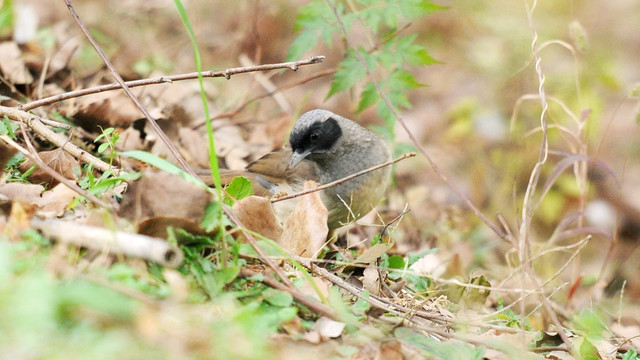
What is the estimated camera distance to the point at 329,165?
4.74 metres

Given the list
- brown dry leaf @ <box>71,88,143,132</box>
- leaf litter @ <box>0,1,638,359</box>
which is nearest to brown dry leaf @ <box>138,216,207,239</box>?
leaf litter @ <box>0,1,638,359</box>

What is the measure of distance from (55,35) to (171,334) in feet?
15.3

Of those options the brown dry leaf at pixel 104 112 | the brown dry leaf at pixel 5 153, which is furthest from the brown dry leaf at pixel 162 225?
the brown dry leaf at pixel 104 112

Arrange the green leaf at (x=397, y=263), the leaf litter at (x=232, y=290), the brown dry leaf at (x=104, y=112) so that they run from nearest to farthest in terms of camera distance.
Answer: the leaf litter at (x=232, y=290)
the green leaf at (x=397, y=263)
the brown dry leaf at (x=104, y=112)

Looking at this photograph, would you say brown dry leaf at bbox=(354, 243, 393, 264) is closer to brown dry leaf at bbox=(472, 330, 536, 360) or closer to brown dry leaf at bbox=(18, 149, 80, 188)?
brown dry leaf at bbox=(472, 330, 536, 360)

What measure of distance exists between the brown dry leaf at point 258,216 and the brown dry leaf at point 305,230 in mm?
52

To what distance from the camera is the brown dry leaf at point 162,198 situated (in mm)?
2391

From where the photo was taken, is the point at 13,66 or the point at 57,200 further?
the point at 13,66

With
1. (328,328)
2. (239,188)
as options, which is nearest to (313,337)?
(328,328)

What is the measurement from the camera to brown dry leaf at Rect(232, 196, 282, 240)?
280 centimetres

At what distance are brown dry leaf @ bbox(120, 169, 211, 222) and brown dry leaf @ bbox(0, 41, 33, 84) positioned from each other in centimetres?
244

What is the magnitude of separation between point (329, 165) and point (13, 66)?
6.59 ft

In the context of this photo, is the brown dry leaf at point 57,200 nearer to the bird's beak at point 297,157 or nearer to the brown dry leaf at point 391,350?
the brown dry leaf at point 391,350

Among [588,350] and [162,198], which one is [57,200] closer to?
[162,198]
